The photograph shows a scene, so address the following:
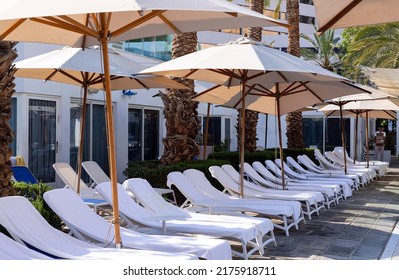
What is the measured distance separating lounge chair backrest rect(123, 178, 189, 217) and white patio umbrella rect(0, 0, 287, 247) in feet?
6.79

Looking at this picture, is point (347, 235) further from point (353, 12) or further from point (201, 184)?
point (353, 12)

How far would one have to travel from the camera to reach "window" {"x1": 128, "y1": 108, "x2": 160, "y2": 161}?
1848 centimetres

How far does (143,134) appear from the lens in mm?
19000

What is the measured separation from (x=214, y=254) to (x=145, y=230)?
1.80 metres

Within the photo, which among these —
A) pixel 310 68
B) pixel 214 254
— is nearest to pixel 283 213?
pixel 310 68

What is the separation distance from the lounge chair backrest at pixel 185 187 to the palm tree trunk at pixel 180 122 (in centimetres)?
400

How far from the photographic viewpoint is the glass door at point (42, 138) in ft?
46.5

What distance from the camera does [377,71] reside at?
14961 mm

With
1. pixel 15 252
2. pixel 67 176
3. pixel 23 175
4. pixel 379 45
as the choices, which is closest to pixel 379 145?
pixel 379 45

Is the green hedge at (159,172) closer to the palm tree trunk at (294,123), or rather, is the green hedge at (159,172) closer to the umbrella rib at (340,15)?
the umbrella rib at (340,15)

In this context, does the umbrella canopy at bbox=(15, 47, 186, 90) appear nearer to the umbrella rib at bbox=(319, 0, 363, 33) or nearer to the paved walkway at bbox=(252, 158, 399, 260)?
the paved walkway at bbox=(252, 158, 399, 260)

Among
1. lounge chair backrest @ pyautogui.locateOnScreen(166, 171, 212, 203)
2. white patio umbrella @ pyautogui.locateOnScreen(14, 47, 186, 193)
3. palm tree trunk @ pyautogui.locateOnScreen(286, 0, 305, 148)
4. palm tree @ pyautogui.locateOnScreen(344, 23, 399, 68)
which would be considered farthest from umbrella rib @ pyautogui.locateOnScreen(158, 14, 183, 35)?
palm tree @ pyautogui.locateOnScreen(344, 23, 399, 68)

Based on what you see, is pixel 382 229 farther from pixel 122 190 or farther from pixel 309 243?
pixel 122 190

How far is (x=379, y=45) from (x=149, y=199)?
19080 mm
